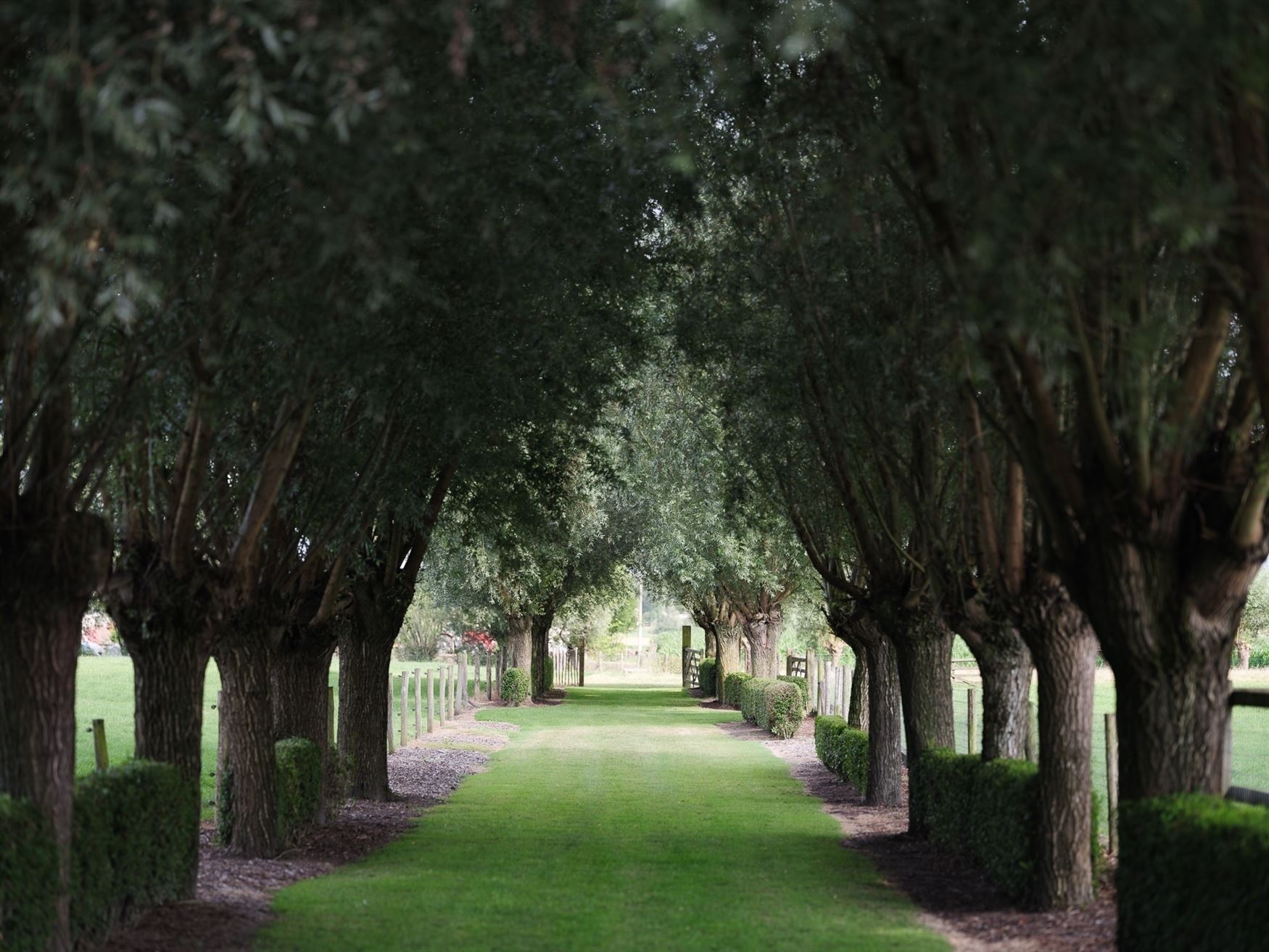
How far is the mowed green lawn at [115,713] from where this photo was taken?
21641mm

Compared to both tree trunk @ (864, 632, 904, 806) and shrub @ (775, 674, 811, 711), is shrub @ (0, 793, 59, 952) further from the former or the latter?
shrub @ (775, 674, 811, 711)

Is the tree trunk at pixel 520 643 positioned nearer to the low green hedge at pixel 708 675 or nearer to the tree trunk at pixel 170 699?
the low green hedge at pixel 708 675

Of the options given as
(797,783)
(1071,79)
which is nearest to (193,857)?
(1071,79)

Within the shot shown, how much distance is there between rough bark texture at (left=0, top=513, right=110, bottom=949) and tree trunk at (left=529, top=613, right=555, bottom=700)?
37.3 m

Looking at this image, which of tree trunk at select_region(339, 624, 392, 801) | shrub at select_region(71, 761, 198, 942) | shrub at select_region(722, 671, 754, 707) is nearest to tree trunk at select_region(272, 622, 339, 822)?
tree trunk at select_region(339, 624, 392, 801)

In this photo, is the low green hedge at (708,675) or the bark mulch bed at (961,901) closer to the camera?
the bark mulch bed at (961,901)

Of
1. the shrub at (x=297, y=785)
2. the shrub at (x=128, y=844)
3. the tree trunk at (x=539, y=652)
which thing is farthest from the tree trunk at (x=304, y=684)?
the tree trunk at (x=539, y=652)

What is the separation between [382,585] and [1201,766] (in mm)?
11853

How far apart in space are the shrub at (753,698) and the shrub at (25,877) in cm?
2622

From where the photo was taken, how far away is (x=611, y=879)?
1262cm

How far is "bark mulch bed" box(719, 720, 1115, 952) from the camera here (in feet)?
31.0

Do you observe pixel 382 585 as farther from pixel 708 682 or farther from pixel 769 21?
pixel 708 682

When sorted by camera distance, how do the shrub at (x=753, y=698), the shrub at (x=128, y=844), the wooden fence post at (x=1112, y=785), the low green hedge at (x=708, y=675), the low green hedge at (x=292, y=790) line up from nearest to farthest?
the shrub at (x=128, y=844)
the wooden fence post at (x=1112, y=785)
the low green hedge at (x=292, y=790)
the shrub at (x=753, y=698)
the low green hedge at (x=708, y=675)

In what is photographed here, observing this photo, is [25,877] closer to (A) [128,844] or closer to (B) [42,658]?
(B) [42,658]
